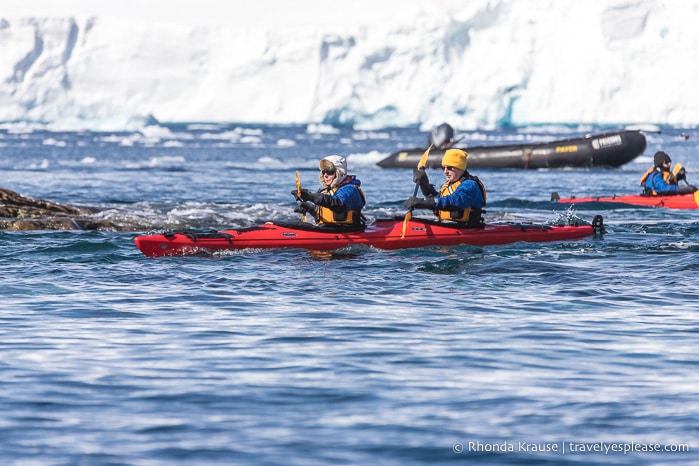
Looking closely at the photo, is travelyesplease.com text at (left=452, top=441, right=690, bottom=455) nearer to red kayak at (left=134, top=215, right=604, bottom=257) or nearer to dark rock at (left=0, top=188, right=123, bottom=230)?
red kayak at (left=134, top=215, right=604, bottom=257)

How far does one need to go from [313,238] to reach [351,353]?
208 inches

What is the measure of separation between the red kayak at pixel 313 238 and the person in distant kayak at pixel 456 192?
0.55ft

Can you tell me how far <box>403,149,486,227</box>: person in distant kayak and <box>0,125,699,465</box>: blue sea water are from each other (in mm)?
462

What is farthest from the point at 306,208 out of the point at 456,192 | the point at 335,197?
the point at 456,192

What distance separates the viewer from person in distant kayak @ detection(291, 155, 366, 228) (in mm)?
12391

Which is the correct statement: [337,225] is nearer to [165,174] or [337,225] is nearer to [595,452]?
[595,452]

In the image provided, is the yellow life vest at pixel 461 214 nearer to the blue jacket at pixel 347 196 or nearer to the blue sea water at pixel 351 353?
the blue sea water at pixel 351 353

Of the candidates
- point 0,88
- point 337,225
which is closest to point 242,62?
point 0,88

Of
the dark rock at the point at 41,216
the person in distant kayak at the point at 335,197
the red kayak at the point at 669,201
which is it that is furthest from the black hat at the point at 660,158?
the dark rock at the point at 41,216

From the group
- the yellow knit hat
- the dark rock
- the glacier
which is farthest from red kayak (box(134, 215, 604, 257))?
the glacier

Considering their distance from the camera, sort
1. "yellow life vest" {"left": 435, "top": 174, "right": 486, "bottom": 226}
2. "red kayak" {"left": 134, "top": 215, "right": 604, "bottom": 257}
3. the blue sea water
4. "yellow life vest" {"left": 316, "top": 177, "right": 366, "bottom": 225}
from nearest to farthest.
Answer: the blue sea water → "red kayak" {"left": 134, "top": 215, "right": 604, "bottom": 257} → "yellow life vest" {"left": 316, "top": 177, "right": 366, "bottom": 225} → "yellow life vest" {"left": 435, "top": 174, "right": 486, "bottom": 226}

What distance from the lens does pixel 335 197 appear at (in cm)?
1260

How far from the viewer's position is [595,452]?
539cm

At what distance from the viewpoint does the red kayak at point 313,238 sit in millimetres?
12516
